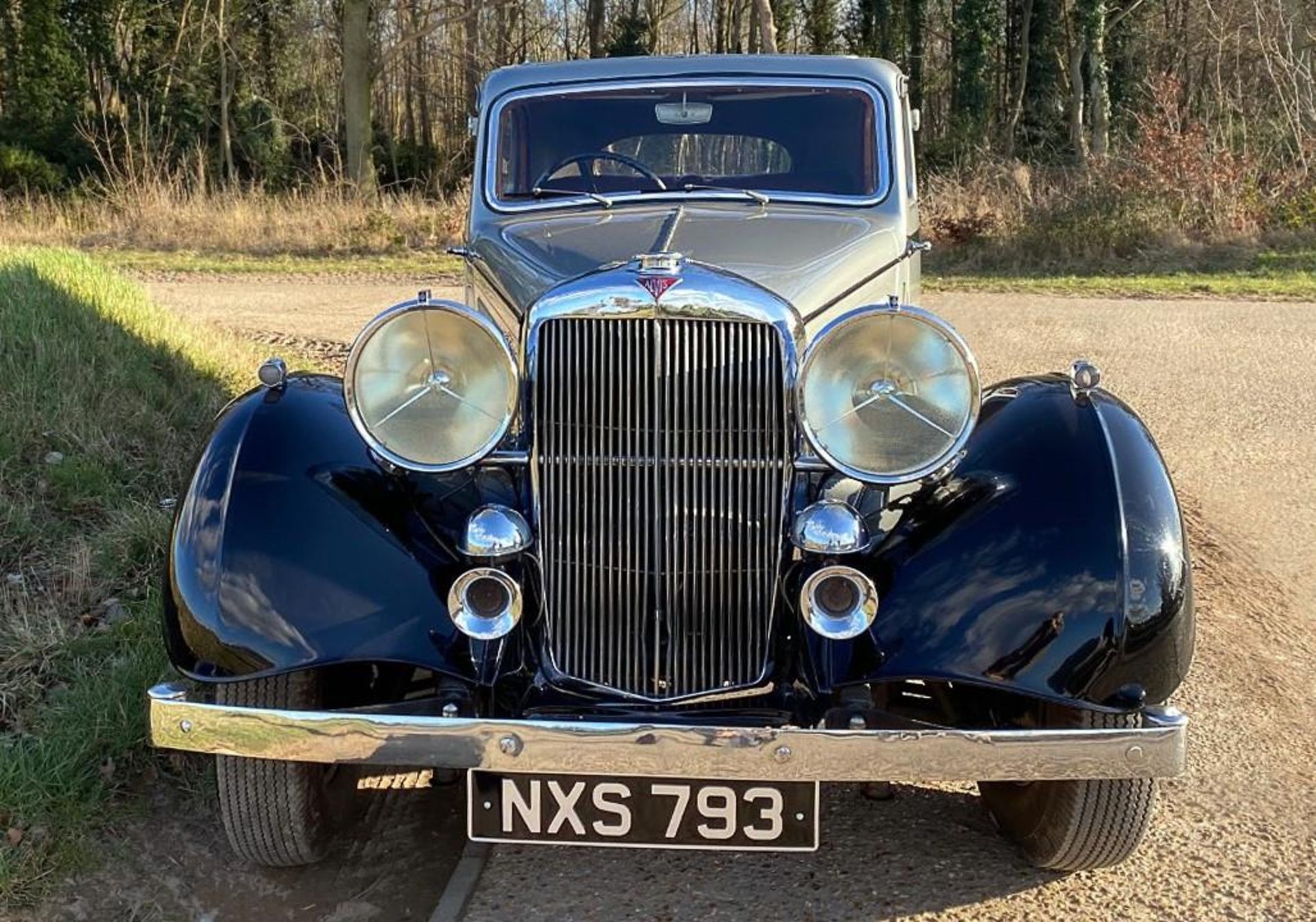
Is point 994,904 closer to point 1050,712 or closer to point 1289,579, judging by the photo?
point 1050,712

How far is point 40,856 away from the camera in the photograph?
2709 millimetres

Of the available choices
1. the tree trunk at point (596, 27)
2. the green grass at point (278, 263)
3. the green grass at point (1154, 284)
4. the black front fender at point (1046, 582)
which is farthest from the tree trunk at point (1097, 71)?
the black front fender at point (1046, 582)

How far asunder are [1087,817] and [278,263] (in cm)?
1338

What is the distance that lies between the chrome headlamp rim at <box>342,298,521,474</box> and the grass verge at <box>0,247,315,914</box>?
0.54 metres

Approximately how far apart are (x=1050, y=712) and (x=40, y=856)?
2271mm

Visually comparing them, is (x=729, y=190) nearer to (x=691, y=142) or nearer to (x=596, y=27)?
(x=691, y=142)

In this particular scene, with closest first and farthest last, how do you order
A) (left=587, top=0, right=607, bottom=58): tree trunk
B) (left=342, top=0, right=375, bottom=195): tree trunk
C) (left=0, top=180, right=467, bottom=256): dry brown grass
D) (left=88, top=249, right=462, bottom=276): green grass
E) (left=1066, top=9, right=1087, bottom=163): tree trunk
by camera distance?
(left=88, top=249, right=462, bottom=276): green grass < (left=0, top=180, right=467, bottom=256): dry brown grass < (left=342, top=0, right=375, bottom=195): tree trunk < (left=1066, top=9, right=1087, bottom=163): tree trunk < (left=587, top=0, right=607, bottom=58): tree trunk

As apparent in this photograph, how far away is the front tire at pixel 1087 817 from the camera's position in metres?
2.50

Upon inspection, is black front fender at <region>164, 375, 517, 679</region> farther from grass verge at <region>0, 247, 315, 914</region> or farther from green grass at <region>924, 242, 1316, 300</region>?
green grass at <region>924, 242, 1316, 300</region>

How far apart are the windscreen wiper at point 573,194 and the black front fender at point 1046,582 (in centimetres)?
147

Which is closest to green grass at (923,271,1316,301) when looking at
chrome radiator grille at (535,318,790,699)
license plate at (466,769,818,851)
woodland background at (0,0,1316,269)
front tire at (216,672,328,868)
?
woodland background at (0,0,1316,269)

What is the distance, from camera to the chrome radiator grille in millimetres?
2451

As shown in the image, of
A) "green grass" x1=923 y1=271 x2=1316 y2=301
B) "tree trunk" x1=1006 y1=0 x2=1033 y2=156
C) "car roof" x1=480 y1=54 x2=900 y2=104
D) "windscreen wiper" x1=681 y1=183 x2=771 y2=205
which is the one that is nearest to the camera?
"windscreen wiper" x1=681 y1=183 x2=771 y2=205

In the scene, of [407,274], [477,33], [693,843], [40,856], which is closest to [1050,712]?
[693,843]
